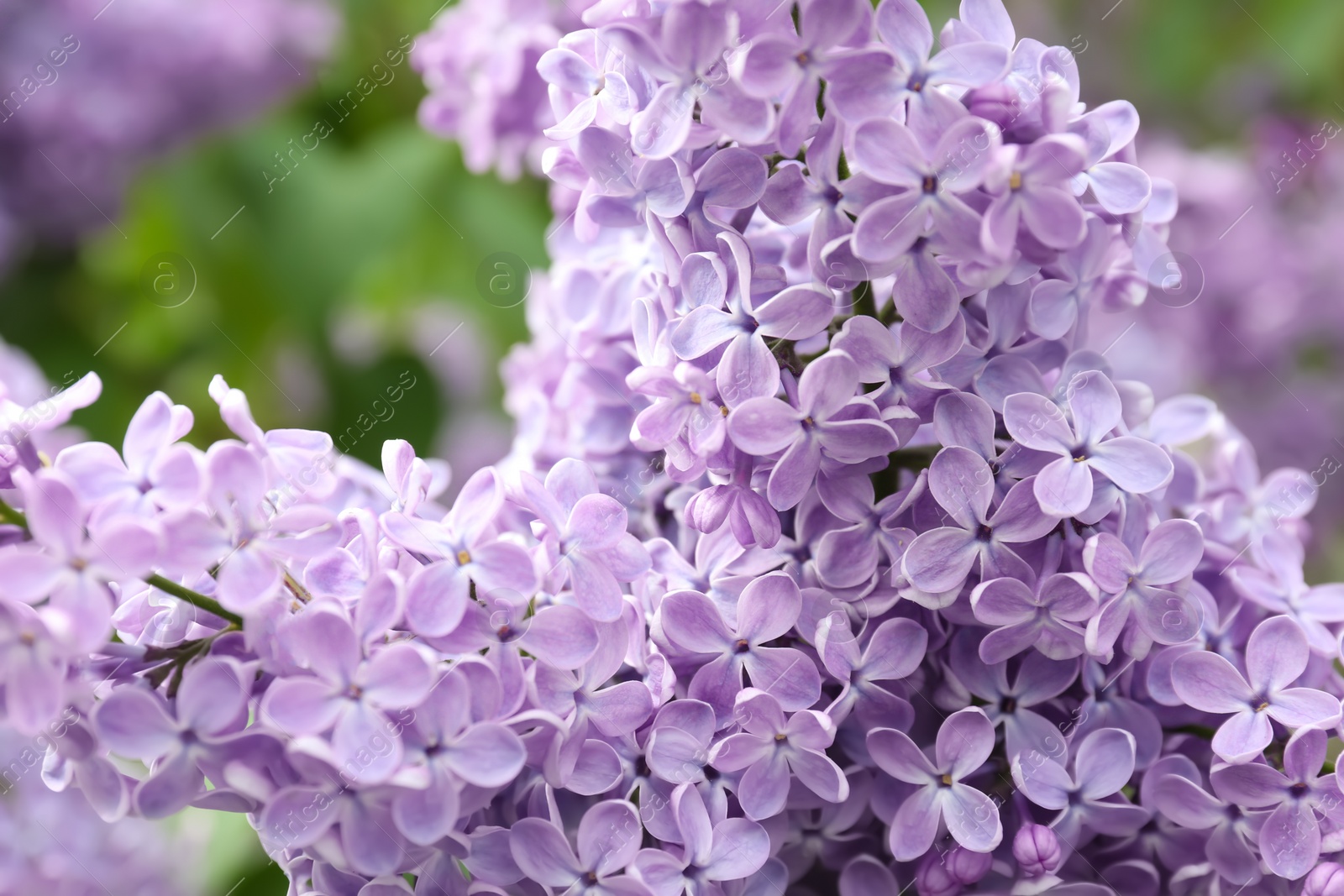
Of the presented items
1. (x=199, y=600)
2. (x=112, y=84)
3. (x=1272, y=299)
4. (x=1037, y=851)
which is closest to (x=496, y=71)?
(x=199, y=600)

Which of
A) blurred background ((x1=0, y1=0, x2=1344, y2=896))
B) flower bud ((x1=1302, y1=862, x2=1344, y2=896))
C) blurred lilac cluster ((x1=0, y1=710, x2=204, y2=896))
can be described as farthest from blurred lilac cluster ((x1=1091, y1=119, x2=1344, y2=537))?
blurred lilac cluster ((x1=0, y1=710, x2=204, y2=896))

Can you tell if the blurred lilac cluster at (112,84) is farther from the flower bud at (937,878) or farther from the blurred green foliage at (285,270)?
the flower bud at (937,878)

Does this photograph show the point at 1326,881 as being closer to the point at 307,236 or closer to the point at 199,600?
the point at 199,600

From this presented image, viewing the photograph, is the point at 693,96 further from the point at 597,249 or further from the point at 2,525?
the point at 2,525

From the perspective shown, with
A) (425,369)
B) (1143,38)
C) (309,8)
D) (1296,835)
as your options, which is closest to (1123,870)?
(1296,835)

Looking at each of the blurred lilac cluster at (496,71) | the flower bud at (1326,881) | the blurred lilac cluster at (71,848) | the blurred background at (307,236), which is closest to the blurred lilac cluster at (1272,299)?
the blurred background at (307,236)

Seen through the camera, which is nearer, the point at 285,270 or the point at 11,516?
the point at 11,516

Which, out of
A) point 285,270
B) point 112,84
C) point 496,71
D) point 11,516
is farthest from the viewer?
point 112,84
